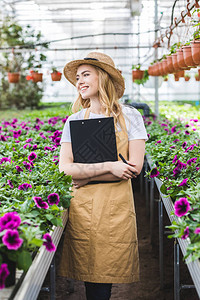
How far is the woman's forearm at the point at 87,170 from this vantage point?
1668 millimetres

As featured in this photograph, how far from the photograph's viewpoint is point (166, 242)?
3578 mm

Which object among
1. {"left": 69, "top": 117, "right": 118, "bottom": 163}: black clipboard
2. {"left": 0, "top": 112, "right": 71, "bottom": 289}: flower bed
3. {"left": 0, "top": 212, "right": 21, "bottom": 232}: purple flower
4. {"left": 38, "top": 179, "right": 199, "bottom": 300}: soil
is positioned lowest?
{"left": 38, "top": 179, "right": 199, "bottom": 300}: soil

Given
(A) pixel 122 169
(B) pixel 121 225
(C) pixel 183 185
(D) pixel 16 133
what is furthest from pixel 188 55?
(D) pixel 16 133

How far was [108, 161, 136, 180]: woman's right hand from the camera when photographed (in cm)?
164

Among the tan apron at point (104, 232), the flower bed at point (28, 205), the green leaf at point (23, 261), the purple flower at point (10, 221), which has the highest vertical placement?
the purple flower at point (10, 221)

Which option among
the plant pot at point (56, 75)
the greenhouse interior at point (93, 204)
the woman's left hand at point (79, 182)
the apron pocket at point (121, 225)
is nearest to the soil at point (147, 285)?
the greenhouse interior at point (93, 204)

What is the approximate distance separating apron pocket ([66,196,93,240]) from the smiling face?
0.47 m

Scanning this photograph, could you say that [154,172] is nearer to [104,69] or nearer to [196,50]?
[104,69]

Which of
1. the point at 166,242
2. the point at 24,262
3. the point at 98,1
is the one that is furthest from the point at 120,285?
the point at 98,1

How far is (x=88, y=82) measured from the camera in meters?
1.76

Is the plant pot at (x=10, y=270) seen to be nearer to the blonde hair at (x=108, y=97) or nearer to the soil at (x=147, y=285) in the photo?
the blonde hair at (x=108, y=97)

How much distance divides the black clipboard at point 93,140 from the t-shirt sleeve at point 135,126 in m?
0.10

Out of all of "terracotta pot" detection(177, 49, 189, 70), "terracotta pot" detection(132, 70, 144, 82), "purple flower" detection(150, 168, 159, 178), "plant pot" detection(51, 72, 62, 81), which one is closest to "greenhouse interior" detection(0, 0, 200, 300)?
"purple flower" detection(150, 168, 159, 178)

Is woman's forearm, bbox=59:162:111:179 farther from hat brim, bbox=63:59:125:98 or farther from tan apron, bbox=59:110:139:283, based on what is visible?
hat brim, bbox=63:59:125:98
